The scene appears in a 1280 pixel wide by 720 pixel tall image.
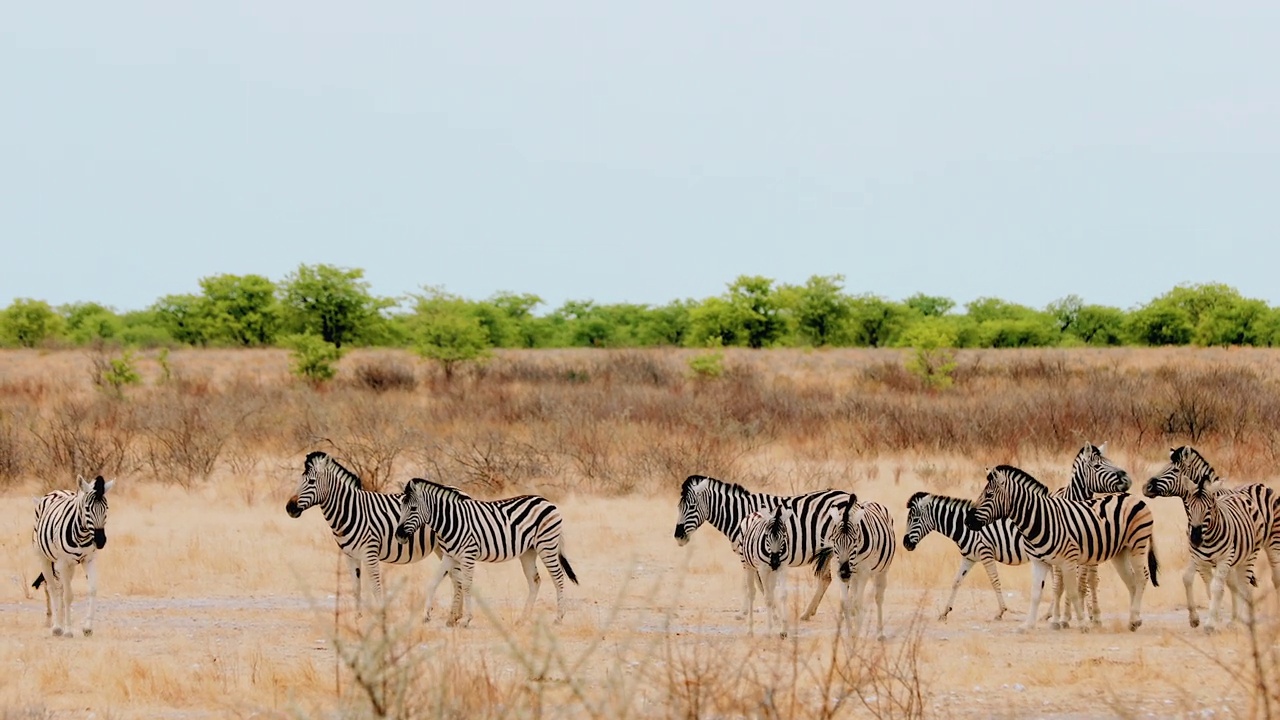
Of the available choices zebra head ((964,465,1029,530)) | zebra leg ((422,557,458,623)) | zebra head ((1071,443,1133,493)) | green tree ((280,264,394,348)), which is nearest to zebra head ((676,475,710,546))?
zebra leg ((422,557,458,623))

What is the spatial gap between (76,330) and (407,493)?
260 ft

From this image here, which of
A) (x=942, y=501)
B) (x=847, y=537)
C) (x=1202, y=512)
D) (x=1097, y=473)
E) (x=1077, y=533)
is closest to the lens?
(x=847, y=537)

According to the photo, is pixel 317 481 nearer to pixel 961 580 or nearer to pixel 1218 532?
pixel 961 580

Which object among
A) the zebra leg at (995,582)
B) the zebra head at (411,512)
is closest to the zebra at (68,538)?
the zebra head at (411,512)

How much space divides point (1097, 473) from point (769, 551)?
4.46 metres

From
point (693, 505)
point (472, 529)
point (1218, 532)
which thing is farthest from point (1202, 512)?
point (472, 529)

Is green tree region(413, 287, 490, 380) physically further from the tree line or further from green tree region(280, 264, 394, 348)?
green tree region(280, 264, 394, 348)

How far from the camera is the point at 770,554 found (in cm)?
1019

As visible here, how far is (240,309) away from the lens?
62.1 metres

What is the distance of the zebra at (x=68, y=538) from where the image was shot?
1013 centimetres

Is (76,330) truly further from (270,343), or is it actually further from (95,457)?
(95,457)

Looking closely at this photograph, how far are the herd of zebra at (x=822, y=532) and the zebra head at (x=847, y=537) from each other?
0.01 meters

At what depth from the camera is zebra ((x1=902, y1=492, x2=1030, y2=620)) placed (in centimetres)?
1118

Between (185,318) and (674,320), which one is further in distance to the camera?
(674,320)
